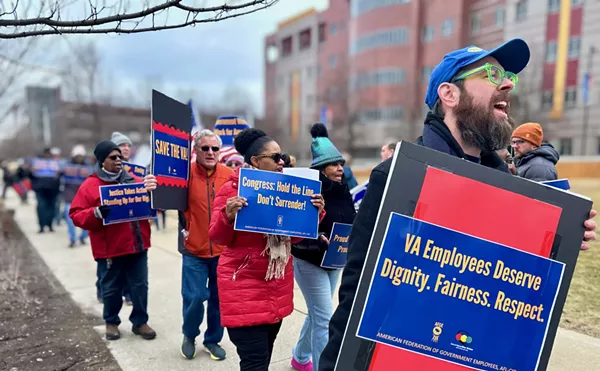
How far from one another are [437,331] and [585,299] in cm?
450

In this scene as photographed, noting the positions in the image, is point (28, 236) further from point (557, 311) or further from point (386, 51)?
point (386, 51)

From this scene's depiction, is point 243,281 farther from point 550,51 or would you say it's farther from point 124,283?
point 550,51

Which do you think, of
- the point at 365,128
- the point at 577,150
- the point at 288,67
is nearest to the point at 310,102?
the point at 288,67

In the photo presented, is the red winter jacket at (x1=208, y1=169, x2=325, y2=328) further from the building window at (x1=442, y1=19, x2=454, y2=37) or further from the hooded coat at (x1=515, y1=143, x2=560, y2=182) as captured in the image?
the building window at (x1=442, y1=19, x2=454, y2=37)

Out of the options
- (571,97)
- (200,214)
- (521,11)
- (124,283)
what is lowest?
(124,283)

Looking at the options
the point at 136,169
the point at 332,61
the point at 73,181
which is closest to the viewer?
the point at 136,169

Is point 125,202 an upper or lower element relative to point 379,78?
lower

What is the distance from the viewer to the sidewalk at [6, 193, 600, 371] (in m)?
3.72

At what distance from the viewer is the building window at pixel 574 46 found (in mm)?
33312

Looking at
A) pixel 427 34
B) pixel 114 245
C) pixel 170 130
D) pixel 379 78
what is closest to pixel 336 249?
pixel 170 130

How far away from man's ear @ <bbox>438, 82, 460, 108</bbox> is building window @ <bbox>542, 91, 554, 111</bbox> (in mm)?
33770

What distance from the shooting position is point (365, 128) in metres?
47.4

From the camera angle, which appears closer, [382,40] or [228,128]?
[228,128]

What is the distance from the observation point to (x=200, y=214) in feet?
12.5
